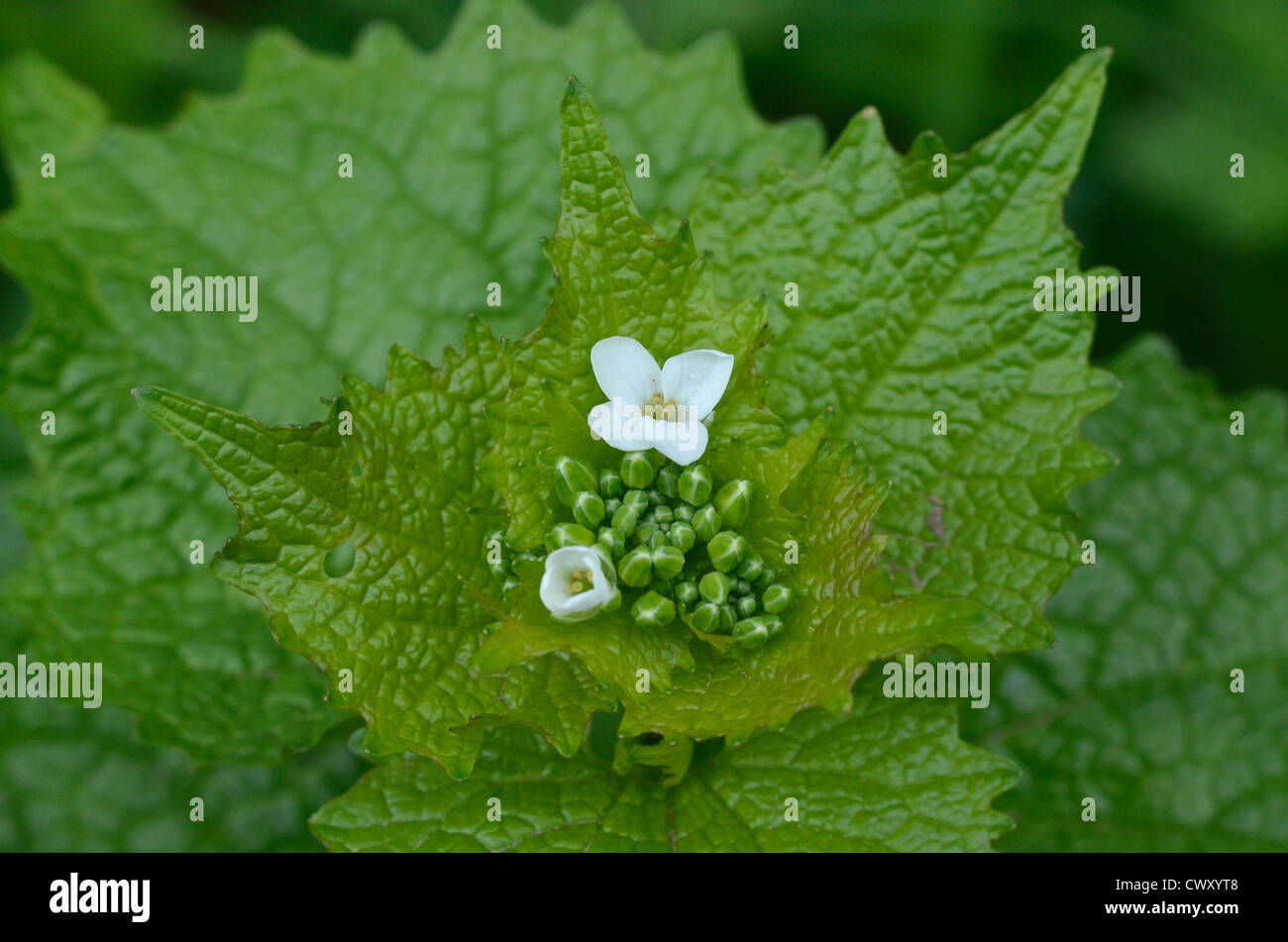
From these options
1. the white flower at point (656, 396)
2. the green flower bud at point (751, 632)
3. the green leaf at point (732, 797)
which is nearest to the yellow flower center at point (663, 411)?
the white flower at point (656, 396)

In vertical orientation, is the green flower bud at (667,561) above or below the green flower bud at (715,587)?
above

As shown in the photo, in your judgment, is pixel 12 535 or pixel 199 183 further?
pixel 12 535

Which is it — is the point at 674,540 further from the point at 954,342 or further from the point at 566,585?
the point at 954,342

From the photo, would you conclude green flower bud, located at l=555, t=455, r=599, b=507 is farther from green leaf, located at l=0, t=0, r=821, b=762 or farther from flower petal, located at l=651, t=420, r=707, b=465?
green leaf, located at l=0, t=0, r=821, b=762

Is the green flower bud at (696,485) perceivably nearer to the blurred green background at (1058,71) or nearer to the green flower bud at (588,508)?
the green flower bud at (588,508)

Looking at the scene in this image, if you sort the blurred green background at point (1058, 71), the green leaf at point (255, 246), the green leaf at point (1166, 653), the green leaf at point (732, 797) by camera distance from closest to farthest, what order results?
the green leaf at point (732, 797)
the green leaf at point (255, 246)
the green leaf at point (1166, 653)
the blurred green background at point (1058, 71)

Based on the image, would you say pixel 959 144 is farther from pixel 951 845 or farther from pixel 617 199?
pixel 951 845
